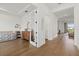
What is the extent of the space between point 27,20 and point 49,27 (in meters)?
1.43

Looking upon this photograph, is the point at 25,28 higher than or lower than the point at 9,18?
lower

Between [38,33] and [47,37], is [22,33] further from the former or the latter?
[38,33]

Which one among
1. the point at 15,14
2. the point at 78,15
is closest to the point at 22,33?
the point at 15,14

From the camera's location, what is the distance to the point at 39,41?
3787 millimetres

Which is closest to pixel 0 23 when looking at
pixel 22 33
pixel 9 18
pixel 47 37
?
pixel 9 18

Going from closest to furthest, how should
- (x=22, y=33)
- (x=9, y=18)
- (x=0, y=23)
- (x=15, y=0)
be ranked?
1. (x=15, y=0)
2. (x=0, y=23)
3. (x=9, y=18)
4. (x=22, y=33)

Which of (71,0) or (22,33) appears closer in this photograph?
(71,0)

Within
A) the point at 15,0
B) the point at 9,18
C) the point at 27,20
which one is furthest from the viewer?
the point at 27,20

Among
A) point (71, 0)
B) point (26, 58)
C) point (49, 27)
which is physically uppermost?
point (71, 0)

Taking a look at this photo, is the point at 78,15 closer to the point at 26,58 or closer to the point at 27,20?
the point at 26,58

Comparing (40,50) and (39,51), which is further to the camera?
(40,50)

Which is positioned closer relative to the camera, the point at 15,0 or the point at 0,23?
the point at 15,0

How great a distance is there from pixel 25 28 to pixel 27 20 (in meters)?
0.56

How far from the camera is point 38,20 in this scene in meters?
3.77
